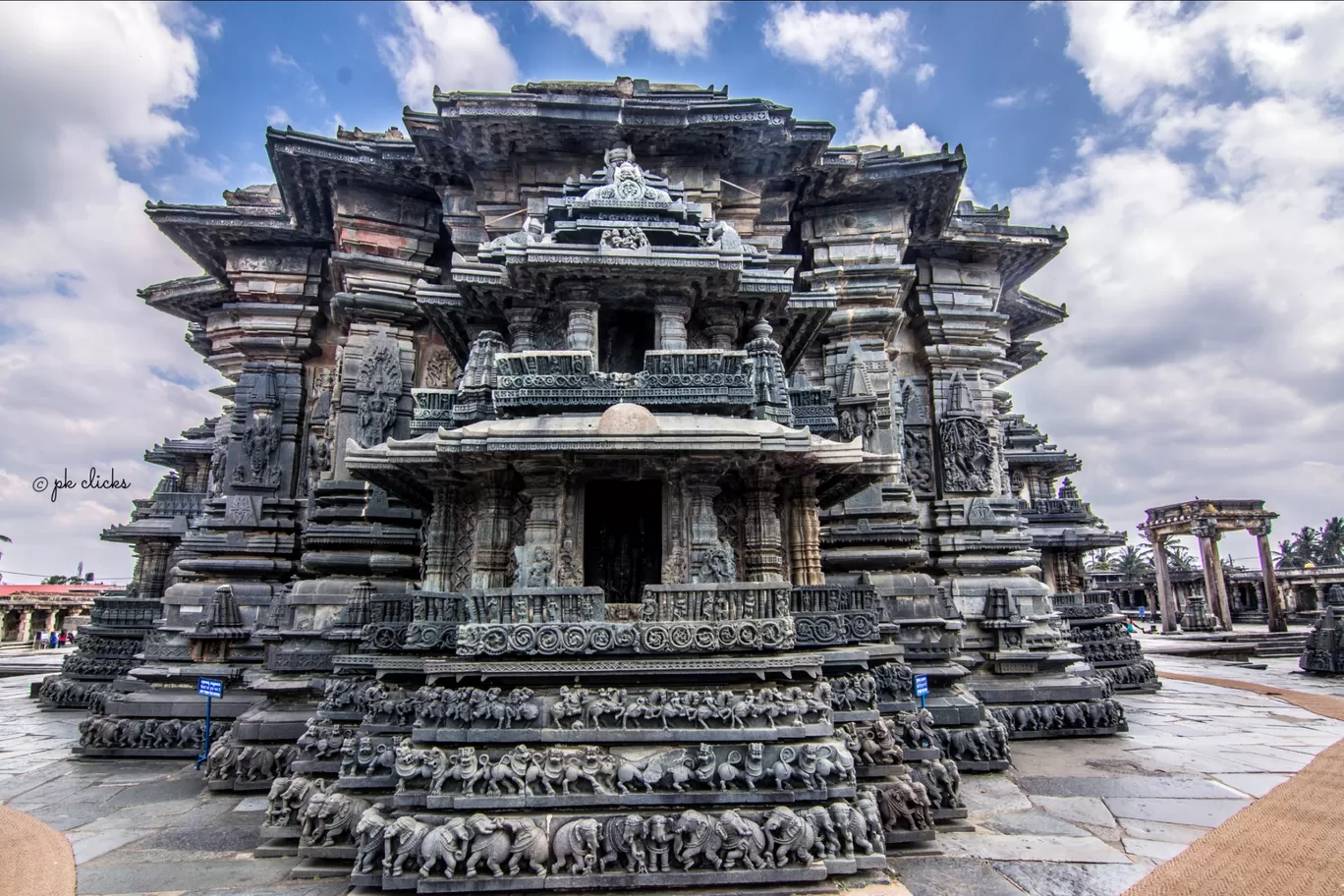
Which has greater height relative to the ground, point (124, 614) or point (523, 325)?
point (523, 325)

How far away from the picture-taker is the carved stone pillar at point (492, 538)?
8773mm

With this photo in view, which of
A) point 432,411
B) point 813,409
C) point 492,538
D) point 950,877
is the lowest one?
point 950,877

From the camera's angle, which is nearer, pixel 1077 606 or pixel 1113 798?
pixel 1113 798

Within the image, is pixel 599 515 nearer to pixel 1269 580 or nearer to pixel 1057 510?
pixel 1057 510

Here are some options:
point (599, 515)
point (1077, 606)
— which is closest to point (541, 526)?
point (599, 515)

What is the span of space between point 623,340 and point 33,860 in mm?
9353

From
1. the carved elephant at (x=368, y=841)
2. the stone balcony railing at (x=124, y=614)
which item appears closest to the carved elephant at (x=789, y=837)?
the carved elephant at (x=368, y=841)

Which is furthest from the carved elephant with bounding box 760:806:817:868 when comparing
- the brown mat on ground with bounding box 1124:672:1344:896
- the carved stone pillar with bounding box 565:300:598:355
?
the carved stone pillar with bounding box 565:300:598:355

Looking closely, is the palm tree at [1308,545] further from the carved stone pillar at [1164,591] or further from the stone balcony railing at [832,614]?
the stone balcony railing at [832,614]

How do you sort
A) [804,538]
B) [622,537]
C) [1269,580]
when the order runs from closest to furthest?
[804,538]
[622,537]
[1269,580]

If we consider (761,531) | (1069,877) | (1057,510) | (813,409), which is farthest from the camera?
(1057,510)

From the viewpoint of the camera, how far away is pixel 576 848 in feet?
23.4

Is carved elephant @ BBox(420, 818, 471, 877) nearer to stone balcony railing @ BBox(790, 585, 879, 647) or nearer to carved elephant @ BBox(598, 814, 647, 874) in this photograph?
carved elephant @ BBox(598, 814, 647, 874)

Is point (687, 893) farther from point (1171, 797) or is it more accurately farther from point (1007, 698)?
point (1007, 698)
